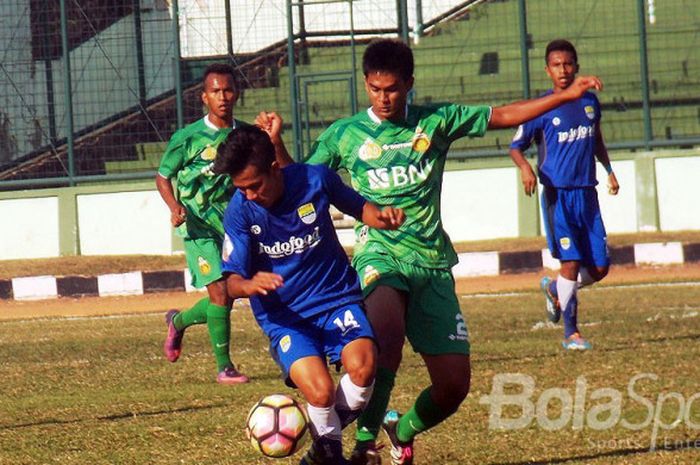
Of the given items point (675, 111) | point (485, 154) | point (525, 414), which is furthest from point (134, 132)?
point (525, 414)

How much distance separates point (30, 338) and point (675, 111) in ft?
35.2

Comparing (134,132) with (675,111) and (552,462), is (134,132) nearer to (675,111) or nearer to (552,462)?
(675,111)

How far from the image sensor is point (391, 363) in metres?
6.58

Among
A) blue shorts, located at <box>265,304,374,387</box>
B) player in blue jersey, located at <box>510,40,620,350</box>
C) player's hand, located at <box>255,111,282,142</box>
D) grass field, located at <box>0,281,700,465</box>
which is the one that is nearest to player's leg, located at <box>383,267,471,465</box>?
grass field, located at <box>0,281,700,465</box>

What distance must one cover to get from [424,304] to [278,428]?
1.02 metres

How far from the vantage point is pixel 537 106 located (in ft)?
22.9

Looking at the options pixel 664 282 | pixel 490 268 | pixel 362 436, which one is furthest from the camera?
pixel 490 268

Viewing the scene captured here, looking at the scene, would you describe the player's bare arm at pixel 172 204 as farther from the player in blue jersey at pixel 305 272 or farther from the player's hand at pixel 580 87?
Answer: the player's hand at pixel 580 87

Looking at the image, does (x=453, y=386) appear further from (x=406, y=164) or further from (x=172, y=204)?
(x=172, y=204)

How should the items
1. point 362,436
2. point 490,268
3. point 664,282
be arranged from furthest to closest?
point 490,268 → point 664,282 → point 362,436

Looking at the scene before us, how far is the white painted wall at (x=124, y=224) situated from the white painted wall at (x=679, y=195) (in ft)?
20.8

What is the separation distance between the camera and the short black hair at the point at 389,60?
22.6 feet

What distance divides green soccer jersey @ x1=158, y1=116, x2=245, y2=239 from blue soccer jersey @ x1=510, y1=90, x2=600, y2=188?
232 cm

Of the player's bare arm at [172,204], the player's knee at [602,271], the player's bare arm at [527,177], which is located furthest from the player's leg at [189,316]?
the player's knee at [602,271]
